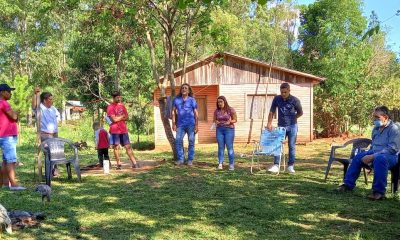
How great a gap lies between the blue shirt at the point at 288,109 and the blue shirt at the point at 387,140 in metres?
2.07

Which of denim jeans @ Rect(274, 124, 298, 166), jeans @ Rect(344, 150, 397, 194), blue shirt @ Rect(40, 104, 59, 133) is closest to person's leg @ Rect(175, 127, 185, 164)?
denim jeans @ Rect(274, 124, 298, 166)

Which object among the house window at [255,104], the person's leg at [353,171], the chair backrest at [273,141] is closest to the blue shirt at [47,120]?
the chair backrest at [273,141]

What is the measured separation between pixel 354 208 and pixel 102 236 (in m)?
3.14

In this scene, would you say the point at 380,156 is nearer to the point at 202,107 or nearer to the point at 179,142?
the point at 179,142

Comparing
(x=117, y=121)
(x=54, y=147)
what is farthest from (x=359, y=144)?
(x=54, y=147)

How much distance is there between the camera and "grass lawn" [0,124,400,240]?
4434 millimetres

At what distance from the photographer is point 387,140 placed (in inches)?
243

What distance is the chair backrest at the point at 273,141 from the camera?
8367 millimetres

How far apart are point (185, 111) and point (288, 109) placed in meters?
2.18

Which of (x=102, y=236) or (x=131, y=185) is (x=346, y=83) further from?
(x=102, y=236)

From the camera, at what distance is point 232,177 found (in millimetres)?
A: 7797

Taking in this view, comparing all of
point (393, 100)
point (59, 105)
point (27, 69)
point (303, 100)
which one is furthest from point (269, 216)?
point (27, 69)

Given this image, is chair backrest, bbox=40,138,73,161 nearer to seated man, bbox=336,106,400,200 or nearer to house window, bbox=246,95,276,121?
seated man, bbox=336,106,400,200

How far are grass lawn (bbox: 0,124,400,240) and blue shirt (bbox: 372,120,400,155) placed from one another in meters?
0.68
